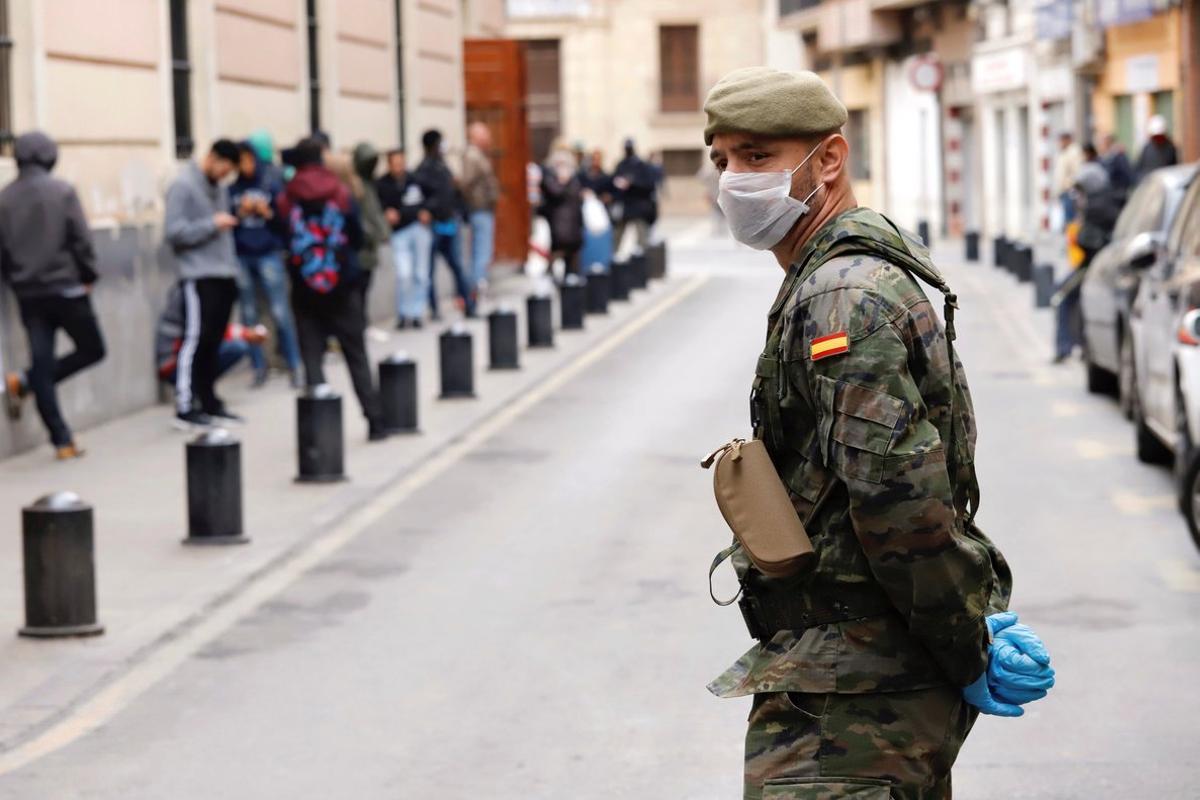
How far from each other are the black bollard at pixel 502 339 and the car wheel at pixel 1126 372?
18.2 feet

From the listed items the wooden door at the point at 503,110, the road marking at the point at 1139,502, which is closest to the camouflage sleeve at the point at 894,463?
the road marking at the point at 1139,502

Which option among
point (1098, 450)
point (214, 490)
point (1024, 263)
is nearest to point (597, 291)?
point (1024, 263)

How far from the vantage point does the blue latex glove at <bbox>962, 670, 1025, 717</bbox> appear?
3495mm

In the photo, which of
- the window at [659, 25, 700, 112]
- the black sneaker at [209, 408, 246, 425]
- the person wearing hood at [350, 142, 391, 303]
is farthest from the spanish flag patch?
the window at [659, 25, 700, 112]

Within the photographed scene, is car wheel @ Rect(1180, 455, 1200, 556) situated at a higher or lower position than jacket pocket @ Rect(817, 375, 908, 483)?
lower

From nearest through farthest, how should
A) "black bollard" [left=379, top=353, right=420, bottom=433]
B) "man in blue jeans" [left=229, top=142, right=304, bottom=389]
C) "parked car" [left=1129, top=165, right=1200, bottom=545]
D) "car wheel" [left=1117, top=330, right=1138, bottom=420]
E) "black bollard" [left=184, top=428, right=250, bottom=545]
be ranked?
"parked car" [left=1129, top=165, right=1200, bottom=545] < "black bollard" [left=184, top=428, right=250, bottom=545] < "car wheel" [left=1117, top=330, right=1138, bottom=420] < "black bollard" [left=379, top=353, right=420, bottom=433] < "man in blue jeans" [left=229, top=142, right=304, bottom=389]

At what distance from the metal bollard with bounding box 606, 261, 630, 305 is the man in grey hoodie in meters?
12.2

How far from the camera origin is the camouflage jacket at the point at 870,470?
3316mm

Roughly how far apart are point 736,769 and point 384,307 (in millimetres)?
17958

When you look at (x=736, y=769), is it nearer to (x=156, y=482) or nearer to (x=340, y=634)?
(x=340, y=634)

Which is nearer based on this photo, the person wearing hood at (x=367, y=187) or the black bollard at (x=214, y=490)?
the black bollard at (x=214, y=490)

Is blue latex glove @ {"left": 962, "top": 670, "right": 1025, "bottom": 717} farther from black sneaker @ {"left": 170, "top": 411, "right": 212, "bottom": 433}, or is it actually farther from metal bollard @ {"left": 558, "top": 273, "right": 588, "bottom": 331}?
metal bollard @ {"left": 558, "top": 273, "right": 588, "bottom": 331}

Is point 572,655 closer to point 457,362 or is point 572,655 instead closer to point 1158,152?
point 457,362

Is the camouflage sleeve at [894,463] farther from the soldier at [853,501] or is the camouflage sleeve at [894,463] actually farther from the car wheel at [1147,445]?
the car wheel at [1147,445]
